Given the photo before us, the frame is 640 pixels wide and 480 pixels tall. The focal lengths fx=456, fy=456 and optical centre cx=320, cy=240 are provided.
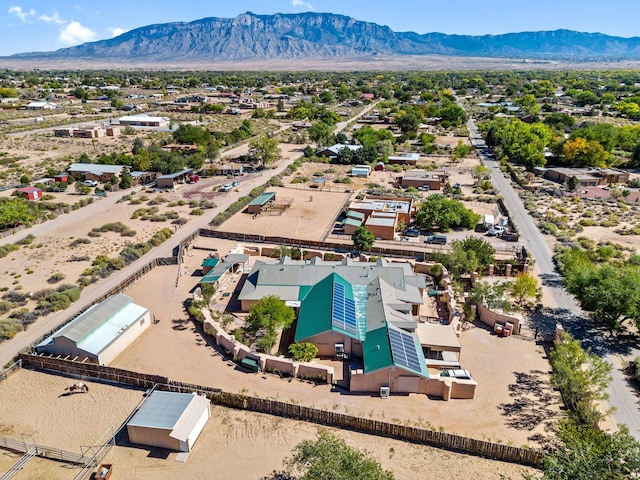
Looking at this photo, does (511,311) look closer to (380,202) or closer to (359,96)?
(380,202)

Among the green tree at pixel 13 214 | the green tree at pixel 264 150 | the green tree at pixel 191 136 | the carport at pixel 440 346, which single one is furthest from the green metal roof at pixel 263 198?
the green tree at pixel 191 136

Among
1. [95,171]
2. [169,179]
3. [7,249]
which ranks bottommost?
[7,249]

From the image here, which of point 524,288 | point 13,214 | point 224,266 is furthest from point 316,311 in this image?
point 13,214

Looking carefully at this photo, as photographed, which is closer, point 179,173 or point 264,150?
point 179,173

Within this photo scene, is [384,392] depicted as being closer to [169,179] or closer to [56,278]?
[56,278]

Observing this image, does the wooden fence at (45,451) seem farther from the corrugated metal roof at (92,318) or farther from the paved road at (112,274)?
the paved road at (112,274)

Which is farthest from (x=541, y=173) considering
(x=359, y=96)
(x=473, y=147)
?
(x=359, y=96)

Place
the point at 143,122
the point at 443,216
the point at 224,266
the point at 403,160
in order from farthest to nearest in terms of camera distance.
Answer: the point at 143,122
the point at 403,160
the point at 443,216
the point at 224,266
